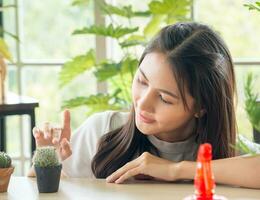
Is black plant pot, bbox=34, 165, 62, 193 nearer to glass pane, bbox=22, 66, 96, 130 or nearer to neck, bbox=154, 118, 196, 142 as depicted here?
Answer: neck, bbox=154, 118, 196, 142

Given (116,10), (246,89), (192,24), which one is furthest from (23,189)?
(116,10)

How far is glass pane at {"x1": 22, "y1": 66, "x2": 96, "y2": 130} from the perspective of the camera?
13.1 feet

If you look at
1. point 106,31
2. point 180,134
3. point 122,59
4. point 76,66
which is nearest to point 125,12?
point 106,31

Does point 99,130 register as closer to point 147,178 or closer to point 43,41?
point 147,178

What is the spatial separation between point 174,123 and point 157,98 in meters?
0.11

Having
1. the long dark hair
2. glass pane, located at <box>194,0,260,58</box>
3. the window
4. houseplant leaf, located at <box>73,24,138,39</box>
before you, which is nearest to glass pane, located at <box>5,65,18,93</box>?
the window

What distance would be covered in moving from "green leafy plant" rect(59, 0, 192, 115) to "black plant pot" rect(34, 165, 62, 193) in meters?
1.62

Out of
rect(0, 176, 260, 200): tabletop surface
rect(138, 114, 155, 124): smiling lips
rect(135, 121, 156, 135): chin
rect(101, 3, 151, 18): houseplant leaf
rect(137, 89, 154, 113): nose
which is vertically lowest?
rect(0, 176, 260, 200): tabletop surface

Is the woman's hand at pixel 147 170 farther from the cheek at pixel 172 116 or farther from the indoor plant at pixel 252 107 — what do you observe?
the indoor plant at pixel 252 107

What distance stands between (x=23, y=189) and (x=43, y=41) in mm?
2255

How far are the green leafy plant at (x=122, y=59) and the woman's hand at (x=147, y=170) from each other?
1.47m

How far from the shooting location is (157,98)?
6.22 feet

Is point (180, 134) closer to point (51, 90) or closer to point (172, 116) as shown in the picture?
point (172, 116)

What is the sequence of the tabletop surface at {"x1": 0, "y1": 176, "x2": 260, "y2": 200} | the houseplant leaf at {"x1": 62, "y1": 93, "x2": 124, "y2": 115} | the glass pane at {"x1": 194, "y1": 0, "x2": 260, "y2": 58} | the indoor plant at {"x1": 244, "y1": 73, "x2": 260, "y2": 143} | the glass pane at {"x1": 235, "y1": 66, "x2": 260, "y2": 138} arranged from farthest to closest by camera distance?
the glass pane at {"x1": 194, "y1": 0, "x2": 260, "y2": 58} → the houseplant leaf at {"x1": 62, "y1": 93, "x2": 124, "y2": 115} → the glass pane at {"x1": 235, "y1": 66, "x2": 260, "y2": 138} → the tabletop surface at {"x1": 0, "y1": 176, "x2": 260, "y2": 200} → the indoor plant at {"x1": 244, "y1": 73, "x2": 260, "y2": 143}
